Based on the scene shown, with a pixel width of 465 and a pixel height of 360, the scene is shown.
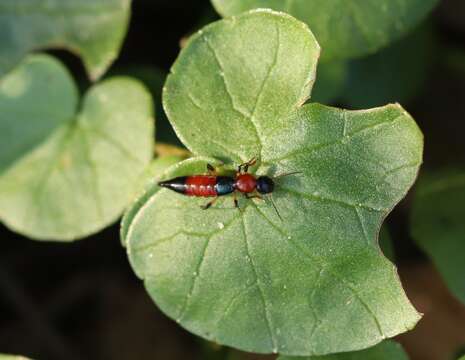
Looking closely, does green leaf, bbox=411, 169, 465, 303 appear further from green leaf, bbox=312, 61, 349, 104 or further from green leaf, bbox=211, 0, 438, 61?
green leaf, bbox=211, 0, 438, 61

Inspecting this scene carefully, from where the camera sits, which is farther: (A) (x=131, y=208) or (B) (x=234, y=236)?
(A) (x=131, y=208)

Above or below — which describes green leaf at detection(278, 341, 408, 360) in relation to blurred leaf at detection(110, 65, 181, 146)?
below

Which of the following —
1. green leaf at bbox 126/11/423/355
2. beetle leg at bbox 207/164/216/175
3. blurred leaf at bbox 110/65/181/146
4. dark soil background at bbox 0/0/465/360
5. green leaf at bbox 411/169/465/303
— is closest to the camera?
green leaf at bbox 126/11/423/355

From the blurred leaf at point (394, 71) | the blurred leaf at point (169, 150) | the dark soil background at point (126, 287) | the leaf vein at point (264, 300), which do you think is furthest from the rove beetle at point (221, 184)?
the blurred leaf at point (394, 71)

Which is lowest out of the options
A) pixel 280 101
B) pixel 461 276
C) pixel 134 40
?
pixel 461 276

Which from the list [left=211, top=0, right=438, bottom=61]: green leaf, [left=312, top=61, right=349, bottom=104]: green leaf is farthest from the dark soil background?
[left=211, top=0, right=438, bottom=61]: green leaf

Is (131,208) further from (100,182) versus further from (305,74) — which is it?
(305,74)

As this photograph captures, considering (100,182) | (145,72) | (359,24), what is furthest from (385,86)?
(100,182)

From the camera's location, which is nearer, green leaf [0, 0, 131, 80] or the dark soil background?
green leaf [0, 0, 131, 80]
